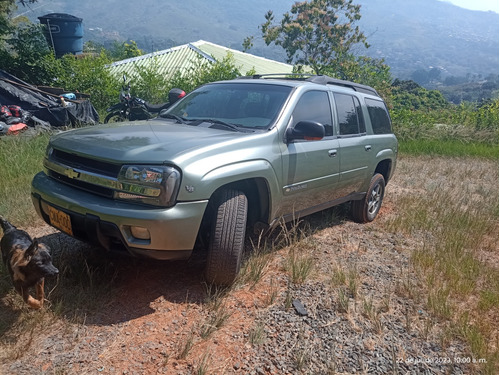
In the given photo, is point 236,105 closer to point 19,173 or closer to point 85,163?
point 85,163

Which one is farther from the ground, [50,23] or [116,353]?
[50,23]

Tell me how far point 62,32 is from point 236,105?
1296 centimetres

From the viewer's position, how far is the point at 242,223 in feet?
10.3

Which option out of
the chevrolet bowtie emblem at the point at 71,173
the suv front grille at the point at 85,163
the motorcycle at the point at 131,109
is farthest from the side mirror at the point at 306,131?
the motorcycle at the point at 131,109

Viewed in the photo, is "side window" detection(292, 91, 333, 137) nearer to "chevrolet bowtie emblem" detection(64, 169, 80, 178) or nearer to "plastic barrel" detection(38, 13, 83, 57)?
"chevrolet bowtie emblem" detection(64, 169, 80, 178)

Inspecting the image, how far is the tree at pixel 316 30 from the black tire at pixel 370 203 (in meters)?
19.0

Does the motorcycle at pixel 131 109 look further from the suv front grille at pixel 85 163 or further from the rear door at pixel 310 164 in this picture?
the suv front grille at pixel 85 163

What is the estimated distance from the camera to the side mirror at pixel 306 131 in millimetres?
3602

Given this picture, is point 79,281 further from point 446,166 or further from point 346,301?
point 446,166

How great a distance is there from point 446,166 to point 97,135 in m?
9.55

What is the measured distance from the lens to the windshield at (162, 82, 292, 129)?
385 cm

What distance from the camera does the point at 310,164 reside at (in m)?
3.96

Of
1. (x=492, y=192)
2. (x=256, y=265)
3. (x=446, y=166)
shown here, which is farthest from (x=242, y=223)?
(x=446, y=166)

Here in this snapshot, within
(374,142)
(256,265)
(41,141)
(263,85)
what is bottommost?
(41,141)
